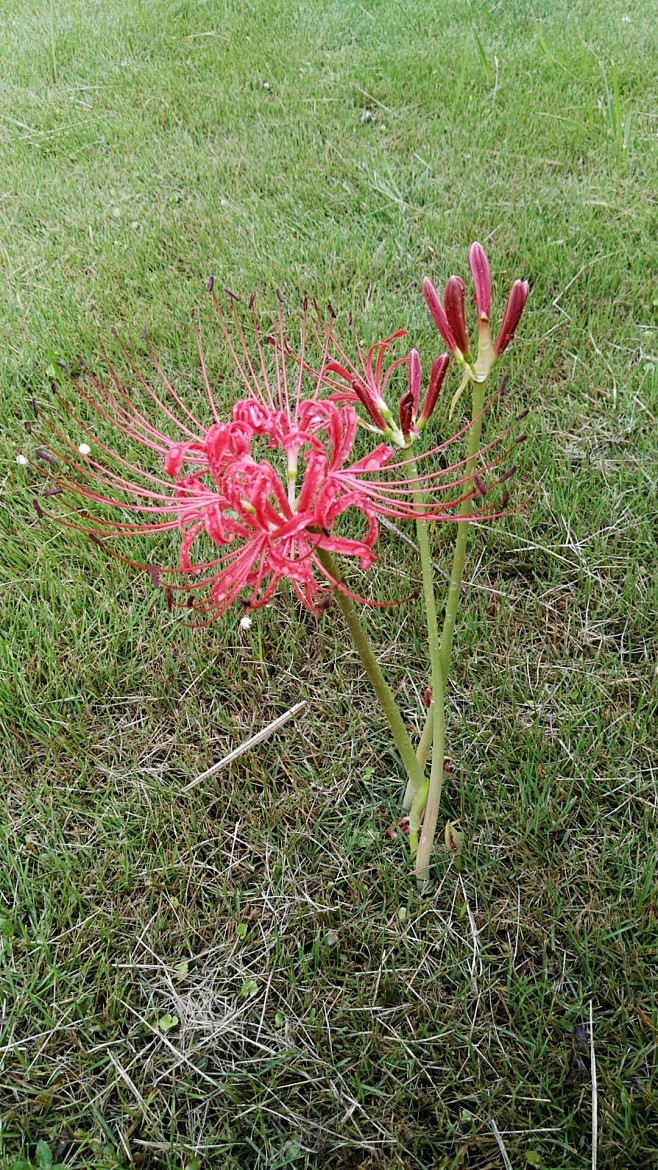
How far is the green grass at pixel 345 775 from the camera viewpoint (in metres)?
1.22

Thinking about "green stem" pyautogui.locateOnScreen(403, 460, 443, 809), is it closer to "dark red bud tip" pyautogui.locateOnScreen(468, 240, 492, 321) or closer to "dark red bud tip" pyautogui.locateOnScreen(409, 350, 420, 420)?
"dark red bud tip" pyautogui.locateOnScreen(409, 350, 420, 420)

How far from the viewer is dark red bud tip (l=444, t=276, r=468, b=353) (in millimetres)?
1041

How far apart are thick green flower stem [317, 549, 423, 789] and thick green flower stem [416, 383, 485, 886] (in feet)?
0.12

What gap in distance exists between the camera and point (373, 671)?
115 cm

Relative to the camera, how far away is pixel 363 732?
1610mm

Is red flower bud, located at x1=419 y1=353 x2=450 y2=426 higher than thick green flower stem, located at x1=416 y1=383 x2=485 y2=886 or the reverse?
higher

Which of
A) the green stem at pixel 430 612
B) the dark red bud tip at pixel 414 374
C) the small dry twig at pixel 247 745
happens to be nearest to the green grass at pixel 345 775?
the small dry twig at pixel 247 745

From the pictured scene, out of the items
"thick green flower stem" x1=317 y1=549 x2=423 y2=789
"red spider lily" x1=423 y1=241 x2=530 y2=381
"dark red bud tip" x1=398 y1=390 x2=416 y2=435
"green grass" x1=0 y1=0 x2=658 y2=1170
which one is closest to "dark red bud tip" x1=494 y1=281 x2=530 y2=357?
"red spider lily" x1=423 y1=241 x2=530 y2=381

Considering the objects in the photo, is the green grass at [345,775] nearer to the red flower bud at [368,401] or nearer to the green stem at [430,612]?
the green stem at [430,612]

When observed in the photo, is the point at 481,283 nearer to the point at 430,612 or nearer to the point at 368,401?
the point at 368,401

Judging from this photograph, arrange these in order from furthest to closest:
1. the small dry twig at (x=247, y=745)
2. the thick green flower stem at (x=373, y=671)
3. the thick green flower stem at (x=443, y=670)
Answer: the small dry twig at (x=247, y=745)
the thick green flower stem at (x=443, y=670)
the thick green flower stem at (x=373, y=671)

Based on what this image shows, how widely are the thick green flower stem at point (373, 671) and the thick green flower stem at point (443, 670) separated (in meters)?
0.04

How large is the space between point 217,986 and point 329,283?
1.98 meters

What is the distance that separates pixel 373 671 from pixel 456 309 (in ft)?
1.60
